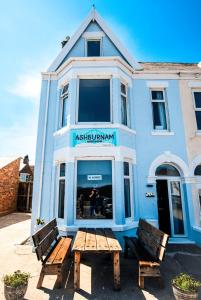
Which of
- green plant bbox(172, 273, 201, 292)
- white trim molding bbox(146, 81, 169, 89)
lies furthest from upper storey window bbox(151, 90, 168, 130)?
green plant bbox(172, 273, 201, 292)

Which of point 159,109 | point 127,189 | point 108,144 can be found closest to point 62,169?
point 108,144

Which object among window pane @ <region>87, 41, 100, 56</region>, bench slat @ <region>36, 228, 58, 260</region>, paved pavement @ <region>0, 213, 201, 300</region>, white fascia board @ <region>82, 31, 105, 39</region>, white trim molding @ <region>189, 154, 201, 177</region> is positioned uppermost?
white fascia board @ <region>82, 31, 105, 39</region>

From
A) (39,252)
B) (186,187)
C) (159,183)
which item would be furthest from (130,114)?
(39,252)

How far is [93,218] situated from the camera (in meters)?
7.51

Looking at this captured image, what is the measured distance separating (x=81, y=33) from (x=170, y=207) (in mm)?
9455

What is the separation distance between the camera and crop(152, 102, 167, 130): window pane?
9.51 metres

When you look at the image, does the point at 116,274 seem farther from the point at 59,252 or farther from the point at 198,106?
the point at 198,106

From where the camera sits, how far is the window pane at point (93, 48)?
9884mm

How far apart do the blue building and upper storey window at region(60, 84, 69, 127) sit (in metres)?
0.05

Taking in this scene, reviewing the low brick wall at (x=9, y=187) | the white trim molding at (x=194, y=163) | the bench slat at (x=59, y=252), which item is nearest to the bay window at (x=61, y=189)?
the bench slat at (x=59, y=252)

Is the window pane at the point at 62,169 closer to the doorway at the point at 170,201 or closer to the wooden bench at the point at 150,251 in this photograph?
the wooden bench at the point at 150,251

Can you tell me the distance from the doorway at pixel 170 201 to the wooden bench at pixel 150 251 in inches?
114

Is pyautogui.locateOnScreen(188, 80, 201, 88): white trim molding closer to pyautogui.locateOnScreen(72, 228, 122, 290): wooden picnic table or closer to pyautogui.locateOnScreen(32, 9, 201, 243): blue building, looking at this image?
pyautogui.locateOnScreen(32, 9, 201, 243): blue building

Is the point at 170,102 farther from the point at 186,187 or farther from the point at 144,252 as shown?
the point at 144,252
